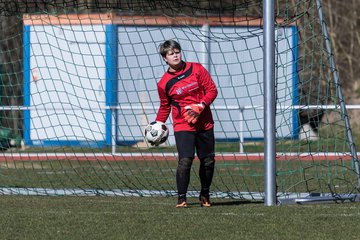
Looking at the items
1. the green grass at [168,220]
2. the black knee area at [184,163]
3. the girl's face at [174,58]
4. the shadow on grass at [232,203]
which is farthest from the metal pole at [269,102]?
the girl's face at [174,58]

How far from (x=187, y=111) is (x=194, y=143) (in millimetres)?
345

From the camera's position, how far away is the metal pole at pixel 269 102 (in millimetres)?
10023

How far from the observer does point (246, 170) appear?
1536 centimetres

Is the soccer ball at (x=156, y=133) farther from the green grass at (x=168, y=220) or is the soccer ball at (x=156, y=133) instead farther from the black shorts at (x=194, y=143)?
the green grass at (x=168, y=220)

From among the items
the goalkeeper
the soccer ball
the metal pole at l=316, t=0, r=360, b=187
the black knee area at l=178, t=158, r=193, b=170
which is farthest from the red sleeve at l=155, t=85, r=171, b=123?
the metal pole at l=316, t=0, r=360, b=187

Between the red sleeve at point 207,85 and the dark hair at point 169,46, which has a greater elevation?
the dark hair at point 169,46

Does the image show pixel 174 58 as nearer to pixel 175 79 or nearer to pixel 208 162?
pixel 175 79

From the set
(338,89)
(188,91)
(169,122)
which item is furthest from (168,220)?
(169,122)

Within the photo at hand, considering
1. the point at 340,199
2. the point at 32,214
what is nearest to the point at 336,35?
the point at 340,199

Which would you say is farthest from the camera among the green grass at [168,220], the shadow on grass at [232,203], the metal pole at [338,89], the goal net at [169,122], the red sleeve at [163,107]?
the goal net at [169,122]

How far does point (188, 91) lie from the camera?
1005cm

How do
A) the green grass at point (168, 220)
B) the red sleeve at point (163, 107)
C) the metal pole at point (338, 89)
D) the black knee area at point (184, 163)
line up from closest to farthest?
the green grass at point (168, 220) → the black knee area at point (184, 163) → the red sleeve at point (163, 107) → the metal pole at point (338, 89)

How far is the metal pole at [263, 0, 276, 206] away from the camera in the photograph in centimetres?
1002

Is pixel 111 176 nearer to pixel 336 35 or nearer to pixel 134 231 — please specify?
pixel 134 231
